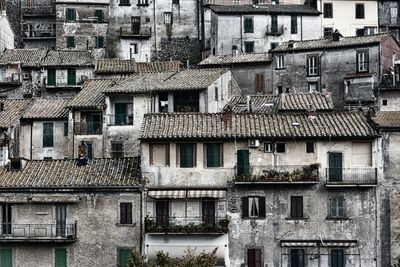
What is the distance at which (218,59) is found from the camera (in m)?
89.0

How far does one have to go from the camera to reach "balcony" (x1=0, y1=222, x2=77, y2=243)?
187 ft

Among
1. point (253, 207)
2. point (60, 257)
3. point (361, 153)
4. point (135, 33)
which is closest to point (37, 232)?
point (60, 257)

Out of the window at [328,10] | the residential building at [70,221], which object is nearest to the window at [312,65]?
the window at [328,10]

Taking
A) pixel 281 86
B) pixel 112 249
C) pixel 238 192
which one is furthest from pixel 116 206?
pixel 281 86

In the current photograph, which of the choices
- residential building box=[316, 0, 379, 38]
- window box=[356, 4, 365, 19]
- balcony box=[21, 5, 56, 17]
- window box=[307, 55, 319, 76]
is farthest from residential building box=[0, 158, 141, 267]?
balcony box=[21, 5, 56, 17]

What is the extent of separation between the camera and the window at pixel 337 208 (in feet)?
189

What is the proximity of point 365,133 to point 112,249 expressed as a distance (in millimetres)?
16971

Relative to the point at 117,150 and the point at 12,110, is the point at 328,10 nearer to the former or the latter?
the point at 117,150

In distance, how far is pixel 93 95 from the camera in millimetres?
73312

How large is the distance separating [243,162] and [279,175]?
238 centimetres

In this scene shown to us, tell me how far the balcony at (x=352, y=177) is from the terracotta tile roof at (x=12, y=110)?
25.5 meters

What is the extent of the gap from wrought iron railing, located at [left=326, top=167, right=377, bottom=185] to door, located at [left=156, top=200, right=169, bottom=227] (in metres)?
9.94

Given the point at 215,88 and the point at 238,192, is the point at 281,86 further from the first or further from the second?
the point at 238,192

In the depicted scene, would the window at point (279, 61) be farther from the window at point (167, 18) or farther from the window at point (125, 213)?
the window at point (125, 213)
